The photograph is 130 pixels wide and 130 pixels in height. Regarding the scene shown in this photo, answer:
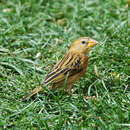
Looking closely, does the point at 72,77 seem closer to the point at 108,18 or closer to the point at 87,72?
the point at 87,72

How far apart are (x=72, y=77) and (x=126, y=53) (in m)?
1.24

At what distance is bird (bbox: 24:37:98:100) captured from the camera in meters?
5.59

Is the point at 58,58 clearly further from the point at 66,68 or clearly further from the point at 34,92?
the point at 34,92

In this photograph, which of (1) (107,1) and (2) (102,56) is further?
(1) (107,1)

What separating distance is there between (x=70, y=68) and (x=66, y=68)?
0.24 ft

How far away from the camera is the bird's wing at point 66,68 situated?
5605mm

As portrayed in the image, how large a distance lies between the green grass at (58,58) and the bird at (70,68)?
6.7 inches

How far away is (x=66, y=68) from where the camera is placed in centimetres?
577

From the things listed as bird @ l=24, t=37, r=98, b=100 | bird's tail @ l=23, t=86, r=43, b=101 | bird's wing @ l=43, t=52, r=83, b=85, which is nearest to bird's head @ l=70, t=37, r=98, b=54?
bird @ l=24, t=37, r=98, b=100

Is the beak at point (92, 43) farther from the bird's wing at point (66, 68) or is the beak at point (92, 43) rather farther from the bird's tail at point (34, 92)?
the bird's tail at point (34, 92)

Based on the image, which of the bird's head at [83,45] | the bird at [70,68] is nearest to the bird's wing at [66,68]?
the bird at [70,68]

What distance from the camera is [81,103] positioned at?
527 cm

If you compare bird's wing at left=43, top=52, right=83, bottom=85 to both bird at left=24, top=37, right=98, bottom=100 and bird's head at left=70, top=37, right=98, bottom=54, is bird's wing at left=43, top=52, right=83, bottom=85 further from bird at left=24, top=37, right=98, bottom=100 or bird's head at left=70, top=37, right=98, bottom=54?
bird's head at left=70, top=37, right=98, bottom=54

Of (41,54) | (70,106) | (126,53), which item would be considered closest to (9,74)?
(41,54)
